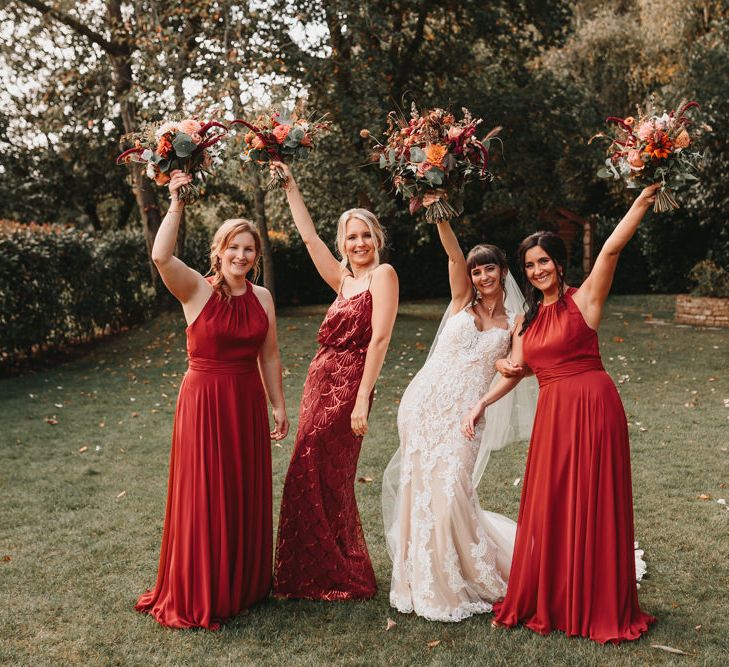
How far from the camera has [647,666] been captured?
3795 millimetres

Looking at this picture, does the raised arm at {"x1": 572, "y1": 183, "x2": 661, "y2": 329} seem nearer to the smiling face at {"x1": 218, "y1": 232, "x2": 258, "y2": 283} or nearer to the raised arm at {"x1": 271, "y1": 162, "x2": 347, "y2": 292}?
the raised arm at {"x1": 271, "y1": 162, "x2": 347, "y2": 292}

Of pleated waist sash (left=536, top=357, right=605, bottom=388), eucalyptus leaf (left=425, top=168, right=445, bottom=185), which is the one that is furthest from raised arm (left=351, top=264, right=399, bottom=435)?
pleated waist sash (left=536, top=357, right=605, bottom=388)

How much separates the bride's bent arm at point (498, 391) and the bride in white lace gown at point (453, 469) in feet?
0.32

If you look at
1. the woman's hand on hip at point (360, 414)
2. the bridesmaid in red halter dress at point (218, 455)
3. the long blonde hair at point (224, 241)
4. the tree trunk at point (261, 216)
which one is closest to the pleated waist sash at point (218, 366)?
the bridesmaid in red halter dress at point (218, 455)

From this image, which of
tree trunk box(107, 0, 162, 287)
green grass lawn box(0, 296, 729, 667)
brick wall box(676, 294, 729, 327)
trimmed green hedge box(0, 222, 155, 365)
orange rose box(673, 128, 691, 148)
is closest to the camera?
orange rose box(673, 128, 691, 148)

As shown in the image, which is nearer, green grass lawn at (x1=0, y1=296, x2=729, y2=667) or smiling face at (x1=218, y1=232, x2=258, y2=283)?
green grass lawn at (x1=0, y1=296, x2=729, y2=667)

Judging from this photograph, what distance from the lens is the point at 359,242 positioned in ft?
15.0

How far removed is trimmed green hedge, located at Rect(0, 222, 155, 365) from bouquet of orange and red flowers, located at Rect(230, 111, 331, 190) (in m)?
9.39

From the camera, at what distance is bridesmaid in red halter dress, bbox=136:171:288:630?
431 centimetres

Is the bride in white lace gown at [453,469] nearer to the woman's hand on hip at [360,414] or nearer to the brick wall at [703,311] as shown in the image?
the woman's hand on hip at [360,414]

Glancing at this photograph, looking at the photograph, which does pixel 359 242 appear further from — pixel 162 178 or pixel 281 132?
pixel 162 178

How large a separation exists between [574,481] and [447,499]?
77 centimetres

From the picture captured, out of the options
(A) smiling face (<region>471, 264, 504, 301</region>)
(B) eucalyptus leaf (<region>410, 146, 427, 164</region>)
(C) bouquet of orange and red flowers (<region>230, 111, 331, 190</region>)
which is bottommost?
(A) smiling face (<region>471, 264, 504, 301</region>)

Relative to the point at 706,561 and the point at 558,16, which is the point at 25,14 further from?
the point at 706,561
